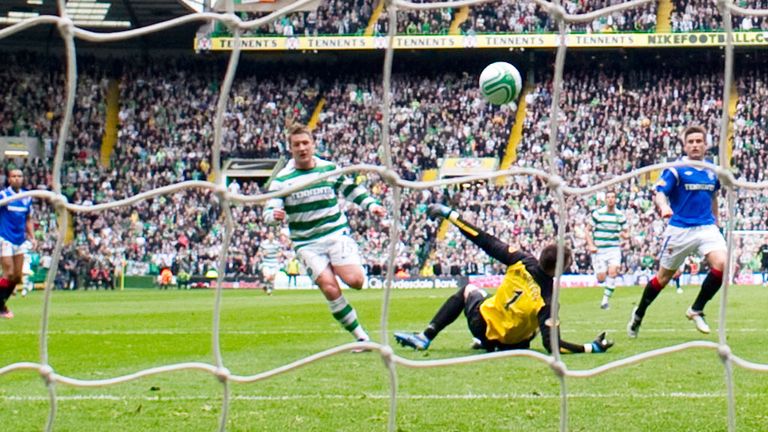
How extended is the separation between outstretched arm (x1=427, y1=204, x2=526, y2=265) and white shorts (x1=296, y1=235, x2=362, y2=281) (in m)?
1.18

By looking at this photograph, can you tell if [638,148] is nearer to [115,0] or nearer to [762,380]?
[115,0]

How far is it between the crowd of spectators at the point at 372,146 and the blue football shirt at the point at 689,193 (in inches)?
710

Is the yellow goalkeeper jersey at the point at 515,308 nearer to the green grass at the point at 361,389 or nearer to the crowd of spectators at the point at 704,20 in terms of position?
the green grass at the point at 361,389

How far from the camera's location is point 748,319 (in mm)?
13320

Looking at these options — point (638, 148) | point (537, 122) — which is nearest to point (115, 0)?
point (537, 122)

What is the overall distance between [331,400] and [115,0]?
29505mm

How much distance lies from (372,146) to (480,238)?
26676mm

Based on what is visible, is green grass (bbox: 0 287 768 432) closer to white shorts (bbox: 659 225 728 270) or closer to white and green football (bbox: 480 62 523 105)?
white shorts (bbox: 659 225 728 270)

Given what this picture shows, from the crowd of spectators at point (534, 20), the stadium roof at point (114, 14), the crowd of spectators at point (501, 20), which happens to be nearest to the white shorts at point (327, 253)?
the stadium roof at point (114, 14)

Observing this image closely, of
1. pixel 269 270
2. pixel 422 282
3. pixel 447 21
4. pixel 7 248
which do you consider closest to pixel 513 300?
pixel 7 248

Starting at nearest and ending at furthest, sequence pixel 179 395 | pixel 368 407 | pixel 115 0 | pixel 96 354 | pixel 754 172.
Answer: pixel 368 407 → pixel 179 395 → pixel 96 354 → pixel 754 172 → pixel 115 0

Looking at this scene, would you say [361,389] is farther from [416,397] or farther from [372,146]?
[372,146]

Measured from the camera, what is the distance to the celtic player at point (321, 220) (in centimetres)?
915

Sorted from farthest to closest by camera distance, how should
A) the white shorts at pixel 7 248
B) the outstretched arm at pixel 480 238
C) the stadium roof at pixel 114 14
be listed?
the stadium roof at pixel 114 14 < the white shorts at pixel 7 248 < the outstretched arm at pixel 480 238
